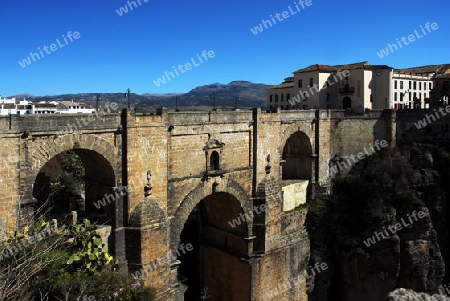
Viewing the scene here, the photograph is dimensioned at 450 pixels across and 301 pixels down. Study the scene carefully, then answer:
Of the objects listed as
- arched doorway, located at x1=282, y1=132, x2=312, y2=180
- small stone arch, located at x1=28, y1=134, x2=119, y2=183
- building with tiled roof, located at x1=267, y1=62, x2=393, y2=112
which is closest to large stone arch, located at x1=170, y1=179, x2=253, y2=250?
small stone arch, located at x1=28, y1=134, x2=119, y2=183

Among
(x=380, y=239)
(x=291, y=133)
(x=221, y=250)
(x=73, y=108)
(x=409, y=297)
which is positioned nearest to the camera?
(x=409, y=297)

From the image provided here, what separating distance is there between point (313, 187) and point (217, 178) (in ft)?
28.7

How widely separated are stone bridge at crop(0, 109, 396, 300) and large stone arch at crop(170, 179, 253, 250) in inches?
1.9

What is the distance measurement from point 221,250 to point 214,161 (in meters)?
5.62

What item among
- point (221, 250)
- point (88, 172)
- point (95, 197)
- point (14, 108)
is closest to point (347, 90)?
point (221, 250)

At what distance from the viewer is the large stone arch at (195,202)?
1956 centimetres

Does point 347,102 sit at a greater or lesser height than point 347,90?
lesser

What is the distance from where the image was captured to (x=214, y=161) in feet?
70.7

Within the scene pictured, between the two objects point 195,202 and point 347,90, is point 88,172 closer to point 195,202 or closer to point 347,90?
point 195,202

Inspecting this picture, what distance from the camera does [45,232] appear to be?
14.4 metres

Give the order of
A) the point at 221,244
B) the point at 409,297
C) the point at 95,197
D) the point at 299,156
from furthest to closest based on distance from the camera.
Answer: the point at 299,156, the point at 221,244, the point at 95,197, the point at 409,297

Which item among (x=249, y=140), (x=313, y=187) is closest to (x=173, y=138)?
(x=249, y=140)

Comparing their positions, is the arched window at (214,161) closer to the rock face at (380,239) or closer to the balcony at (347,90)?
the rock face at (380,239)

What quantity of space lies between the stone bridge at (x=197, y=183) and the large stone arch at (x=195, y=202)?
5cm
